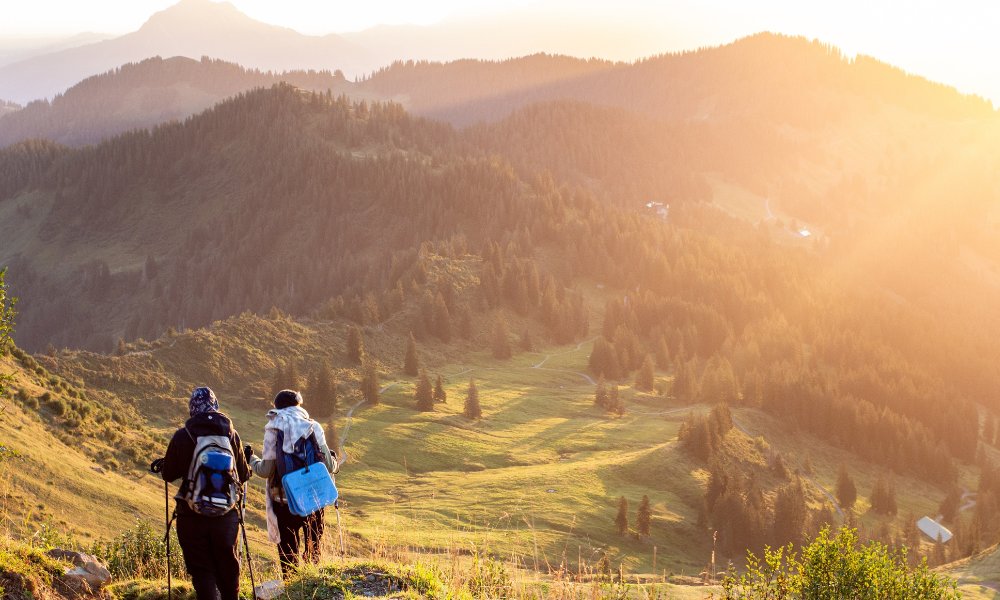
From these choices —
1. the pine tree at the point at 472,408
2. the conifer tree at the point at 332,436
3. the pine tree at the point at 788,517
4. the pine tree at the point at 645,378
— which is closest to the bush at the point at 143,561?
the conifer tree at the point at 332,436

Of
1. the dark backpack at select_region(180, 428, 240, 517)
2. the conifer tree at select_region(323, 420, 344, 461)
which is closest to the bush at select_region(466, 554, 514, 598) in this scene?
the dark backpack at select_region(180, 428, 240, 517)

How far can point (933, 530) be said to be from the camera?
306 ft

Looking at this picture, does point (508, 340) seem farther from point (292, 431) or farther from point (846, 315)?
point (292, 431)

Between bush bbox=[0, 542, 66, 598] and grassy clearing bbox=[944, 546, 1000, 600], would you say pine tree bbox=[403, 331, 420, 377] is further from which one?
bush bbox=[0, 542, 66, 598]

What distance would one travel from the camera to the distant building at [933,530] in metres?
91.6

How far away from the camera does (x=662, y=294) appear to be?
17188cm

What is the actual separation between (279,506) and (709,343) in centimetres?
14695

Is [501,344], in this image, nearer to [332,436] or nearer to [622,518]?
[332,436]

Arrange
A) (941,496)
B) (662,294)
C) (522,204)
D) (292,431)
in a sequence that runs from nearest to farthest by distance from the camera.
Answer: (292,431)
(941,496)
(662,294)
(522,204)

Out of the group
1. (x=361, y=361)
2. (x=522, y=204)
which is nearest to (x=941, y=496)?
(x=361, y=361)

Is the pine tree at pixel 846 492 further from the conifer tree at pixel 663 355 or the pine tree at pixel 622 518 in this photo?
the conifer tree at pixel 663 355

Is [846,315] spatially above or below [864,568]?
below

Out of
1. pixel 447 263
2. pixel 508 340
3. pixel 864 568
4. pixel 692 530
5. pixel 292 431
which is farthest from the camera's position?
pixel 447 263

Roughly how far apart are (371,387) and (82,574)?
7805cm
